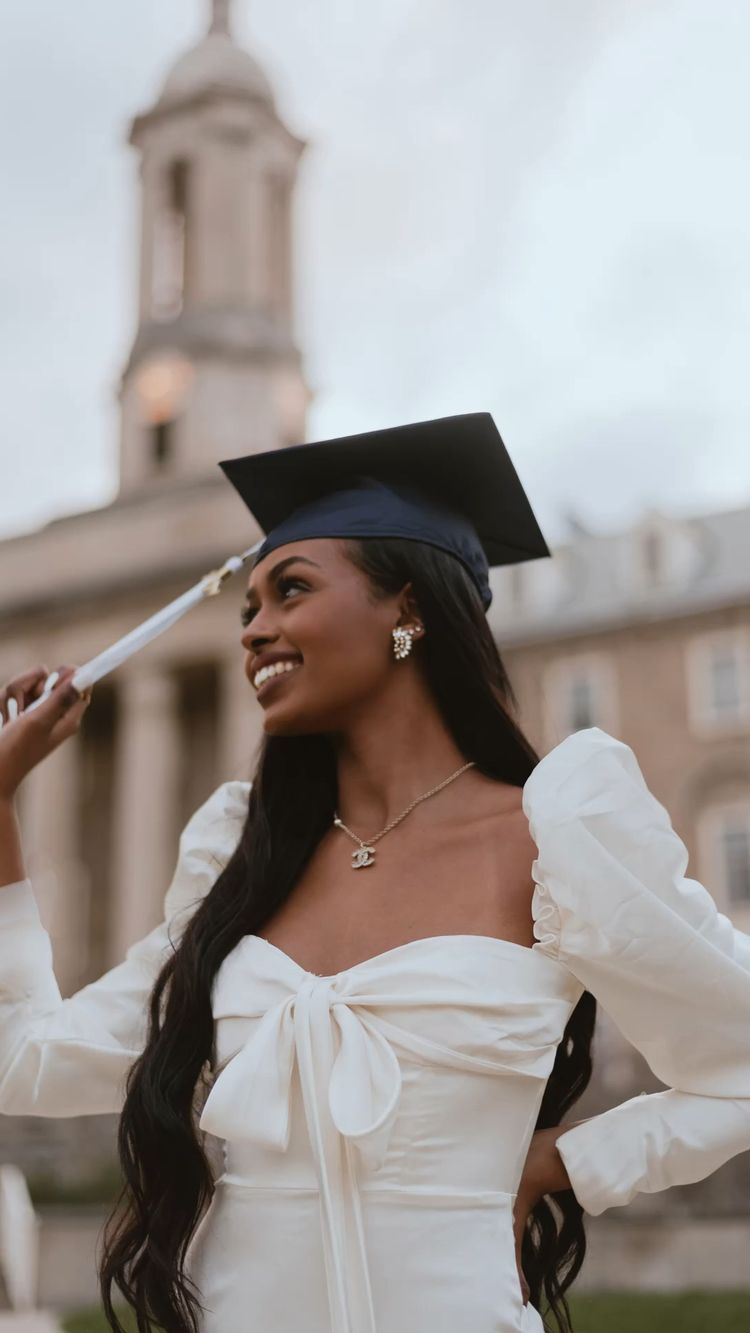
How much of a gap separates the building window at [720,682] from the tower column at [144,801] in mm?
11158

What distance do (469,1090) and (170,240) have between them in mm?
34865

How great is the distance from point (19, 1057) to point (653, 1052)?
1.11 metres

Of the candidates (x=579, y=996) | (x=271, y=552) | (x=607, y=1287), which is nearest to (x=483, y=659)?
(x=271, y=552)

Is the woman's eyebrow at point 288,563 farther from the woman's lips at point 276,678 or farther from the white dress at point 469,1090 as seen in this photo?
the white dress at point 469,1090

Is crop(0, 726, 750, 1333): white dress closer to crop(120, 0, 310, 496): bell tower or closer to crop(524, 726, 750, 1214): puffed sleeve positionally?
crop(524, 726, 750, 1214): puffed sleeve

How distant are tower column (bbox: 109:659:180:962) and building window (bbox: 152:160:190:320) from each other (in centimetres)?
1011

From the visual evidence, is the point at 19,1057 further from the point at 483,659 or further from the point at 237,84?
the point at 237,84

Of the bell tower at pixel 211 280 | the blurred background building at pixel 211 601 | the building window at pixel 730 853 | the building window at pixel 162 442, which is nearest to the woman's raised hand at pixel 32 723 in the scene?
the blurred background building at pixel 211 601

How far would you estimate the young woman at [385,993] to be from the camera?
2.16 meters

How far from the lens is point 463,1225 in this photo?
2.16m

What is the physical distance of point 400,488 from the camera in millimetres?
2771

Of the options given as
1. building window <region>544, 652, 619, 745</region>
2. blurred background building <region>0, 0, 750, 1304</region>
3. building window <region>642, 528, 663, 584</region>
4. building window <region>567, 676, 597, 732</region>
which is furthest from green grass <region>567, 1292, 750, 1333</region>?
building window <region>642, 528, 663, 584</region>

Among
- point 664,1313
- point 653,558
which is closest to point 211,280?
point 653,558

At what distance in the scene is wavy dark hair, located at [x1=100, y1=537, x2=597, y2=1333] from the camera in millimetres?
2342
